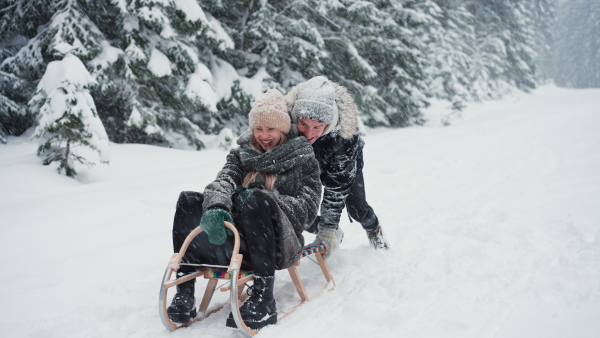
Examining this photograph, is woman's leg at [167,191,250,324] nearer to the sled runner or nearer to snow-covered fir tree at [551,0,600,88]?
the sled runner

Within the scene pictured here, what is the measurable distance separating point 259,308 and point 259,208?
22.6 inches

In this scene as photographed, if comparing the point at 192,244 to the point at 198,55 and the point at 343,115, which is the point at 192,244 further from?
the point at 198,55

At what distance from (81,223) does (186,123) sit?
13.1ft

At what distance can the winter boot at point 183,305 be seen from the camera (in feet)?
7.34

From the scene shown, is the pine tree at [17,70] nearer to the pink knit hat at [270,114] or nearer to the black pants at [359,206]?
the pink knit hat at [270,114]

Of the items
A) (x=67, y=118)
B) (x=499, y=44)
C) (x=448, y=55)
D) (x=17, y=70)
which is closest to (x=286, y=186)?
(x=67, y=118)

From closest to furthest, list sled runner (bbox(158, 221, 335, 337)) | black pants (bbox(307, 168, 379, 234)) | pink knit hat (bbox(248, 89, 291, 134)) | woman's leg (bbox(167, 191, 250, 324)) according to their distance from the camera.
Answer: sled runner (bbox(158, 221, 335, 337)), woman's leg (bbox(167, 191, 250, 324)), pink knit hat (bbox(248, 89, 291, 134)), black pants (bbox(307, 168, 379, 234))

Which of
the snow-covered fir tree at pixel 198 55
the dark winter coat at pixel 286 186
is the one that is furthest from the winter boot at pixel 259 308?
the snow-covered fir tree at pixel 198 55

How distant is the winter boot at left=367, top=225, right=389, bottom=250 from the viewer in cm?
339

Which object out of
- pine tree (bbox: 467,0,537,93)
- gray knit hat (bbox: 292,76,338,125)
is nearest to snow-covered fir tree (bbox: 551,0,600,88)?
pine tree (bbox: 467,0,537,93)

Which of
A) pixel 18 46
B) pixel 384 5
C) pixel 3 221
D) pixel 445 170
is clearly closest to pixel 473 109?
pixel 384 5

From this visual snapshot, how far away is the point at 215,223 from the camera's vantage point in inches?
84.3

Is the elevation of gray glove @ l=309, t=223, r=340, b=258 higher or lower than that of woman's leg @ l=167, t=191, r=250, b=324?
lower

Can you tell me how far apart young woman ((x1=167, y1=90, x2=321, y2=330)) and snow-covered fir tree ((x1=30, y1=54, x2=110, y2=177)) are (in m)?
3.59
